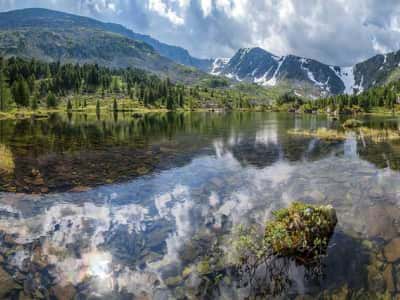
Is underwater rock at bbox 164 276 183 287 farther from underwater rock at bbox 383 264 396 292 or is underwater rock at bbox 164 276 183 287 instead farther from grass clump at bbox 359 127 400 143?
grass clump at bbox 359 127 400 143

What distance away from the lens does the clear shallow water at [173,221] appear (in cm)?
1394

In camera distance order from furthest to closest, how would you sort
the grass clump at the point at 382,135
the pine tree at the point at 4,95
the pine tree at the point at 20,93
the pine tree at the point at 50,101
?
the pine tree at the point at 50,101 → the pine tree at the point at 20,93 → the pine tree at the point at 4,95 → the grass clump at the point at 382,135

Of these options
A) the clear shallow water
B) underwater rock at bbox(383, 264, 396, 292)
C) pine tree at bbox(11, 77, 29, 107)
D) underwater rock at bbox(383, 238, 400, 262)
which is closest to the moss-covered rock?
the clear shallow water

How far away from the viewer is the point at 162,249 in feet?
56.5

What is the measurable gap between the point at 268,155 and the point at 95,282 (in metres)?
36.9

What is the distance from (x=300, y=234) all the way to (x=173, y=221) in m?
8.62

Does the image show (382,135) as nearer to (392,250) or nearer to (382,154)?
(382,154)

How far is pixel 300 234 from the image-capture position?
1602cm

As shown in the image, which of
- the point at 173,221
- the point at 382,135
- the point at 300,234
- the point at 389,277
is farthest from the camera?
the point at 382,135

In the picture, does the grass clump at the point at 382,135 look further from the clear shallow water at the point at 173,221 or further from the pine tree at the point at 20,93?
the pine tree at the point at 20,93

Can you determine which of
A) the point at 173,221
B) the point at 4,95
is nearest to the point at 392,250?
the point at 173,221

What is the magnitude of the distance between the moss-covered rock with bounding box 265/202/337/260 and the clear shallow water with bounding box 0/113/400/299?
0.85m

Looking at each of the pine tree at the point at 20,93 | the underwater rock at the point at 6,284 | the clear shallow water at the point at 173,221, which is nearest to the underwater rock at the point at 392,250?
the clear shallow water at the point at 173,221

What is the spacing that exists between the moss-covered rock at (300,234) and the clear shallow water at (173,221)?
85 centimetres
